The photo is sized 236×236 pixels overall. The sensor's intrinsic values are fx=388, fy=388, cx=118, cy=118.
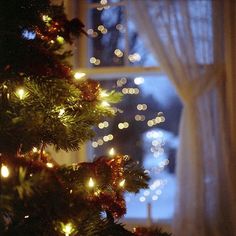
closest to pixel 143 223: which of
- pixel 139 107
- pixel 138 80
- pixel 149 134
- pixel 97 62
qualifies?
pixel 149 134

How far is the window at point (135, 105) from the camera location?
2.27 m

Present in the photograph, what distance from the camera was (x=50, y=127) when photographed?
1.23 metres

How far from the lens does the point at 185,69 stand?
6.52 feet

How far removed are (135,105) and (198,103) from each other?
0.47 meters

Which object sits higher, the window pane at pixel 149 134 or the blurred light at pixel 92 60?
the blurred light at pixel 92 60

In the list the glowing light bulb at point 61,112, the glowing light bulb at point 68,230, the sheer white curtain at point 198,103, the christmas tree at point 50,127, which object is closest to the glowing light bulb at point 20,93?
the christmas tree at point 50,127

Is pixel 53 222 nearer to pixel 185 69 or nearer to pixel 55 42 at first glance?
pixel 55 42

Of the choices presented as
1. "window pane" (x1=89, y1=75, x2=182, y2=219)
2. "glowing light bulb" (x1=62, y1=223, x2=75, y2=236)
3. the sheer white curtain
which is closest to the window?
"window pane" (x1=89, y1=75, x2=182, y2=219)

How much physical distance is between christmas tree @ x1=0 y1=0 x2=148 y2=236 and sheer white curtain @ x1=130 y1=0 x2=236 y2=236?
0.67 meters

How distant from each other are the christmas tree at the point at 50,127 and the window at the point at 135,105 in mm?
915

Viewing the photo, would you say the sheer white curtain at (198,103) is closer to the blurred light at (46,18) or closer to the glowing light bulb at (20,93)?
the blurred light at (46,18)

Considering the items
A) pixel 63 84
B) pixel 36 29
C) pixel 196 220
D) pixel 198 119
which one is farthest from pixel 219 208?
pixel 36 29

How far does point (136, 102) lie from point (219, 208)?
0.78 metres

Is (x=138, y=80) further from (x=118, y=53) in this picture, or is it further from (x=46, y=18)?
(x=46, y=18)
